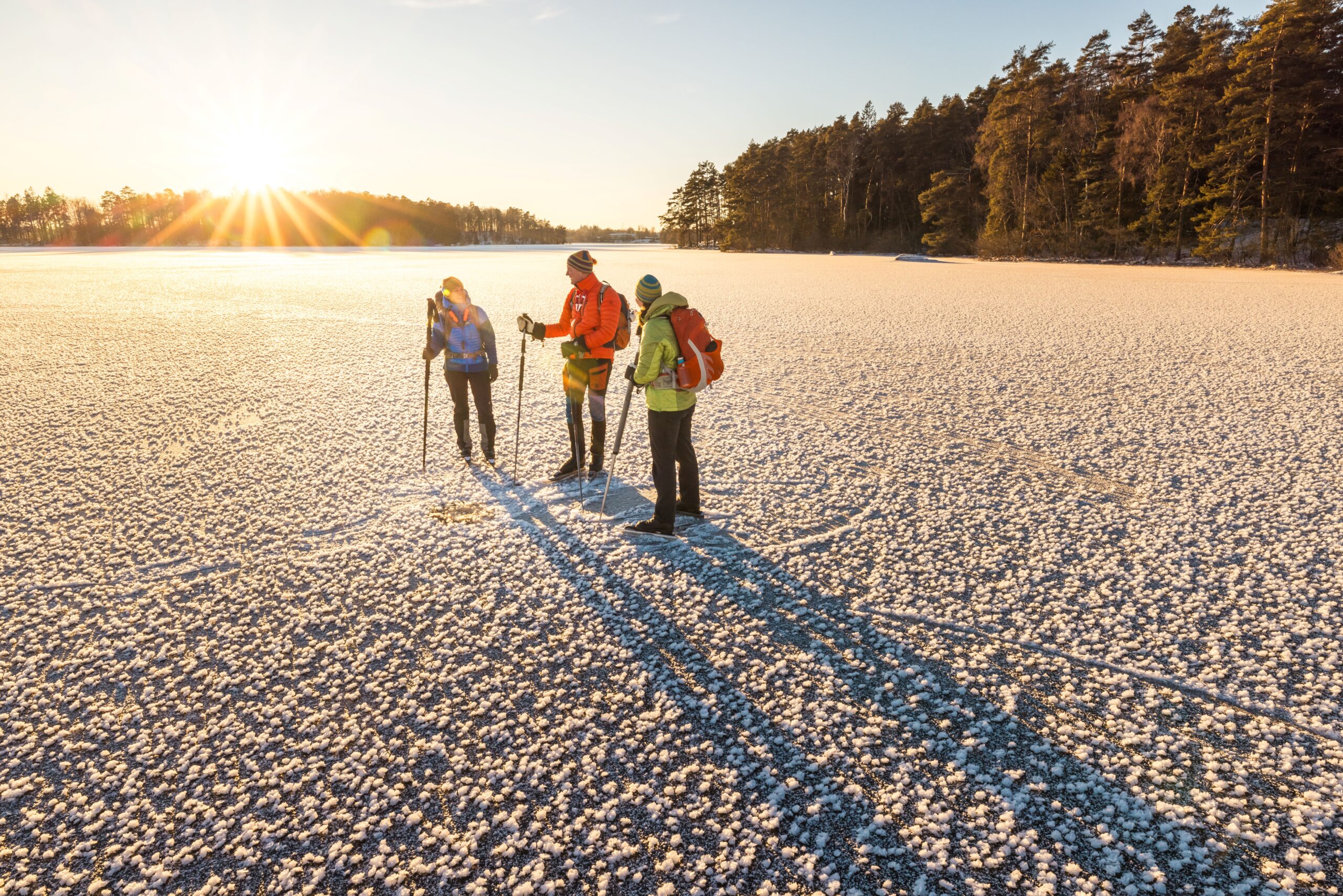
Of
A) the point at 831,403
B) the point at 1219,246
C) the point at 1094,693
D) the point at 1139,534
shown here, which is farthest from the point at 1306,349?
the point at 1219,246

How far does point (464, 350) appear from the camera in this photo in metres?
6.37

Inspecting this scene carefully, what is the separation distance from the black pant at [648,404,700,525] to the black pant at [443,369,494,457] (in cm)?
233

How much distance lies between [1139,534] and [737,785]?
405 cm

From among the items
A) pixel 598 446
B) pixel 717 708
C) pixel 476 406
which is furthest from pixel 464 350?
pixel 717 708

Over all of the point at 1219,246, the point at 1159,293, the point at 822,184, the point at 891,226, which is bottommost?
the point at 1159,293

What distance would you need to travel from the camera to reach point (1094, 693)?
3.24 metres

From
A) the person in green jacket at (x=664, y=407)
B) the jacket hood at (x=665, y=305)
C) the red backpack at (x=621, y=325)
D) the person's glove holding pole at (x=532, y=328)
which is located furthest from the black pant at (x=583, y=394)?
the jacket hood at (x=665, y=305)

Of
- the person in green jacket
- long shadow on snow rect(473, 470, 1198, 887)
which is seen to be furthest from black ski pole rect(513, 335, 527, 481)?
long shadow on snow rect(473, 470, 1198, 887)

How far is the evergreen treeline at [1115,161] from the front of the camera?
34.2 metres

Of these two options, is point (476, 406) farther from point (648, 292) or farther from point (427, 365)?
point (648, 292)

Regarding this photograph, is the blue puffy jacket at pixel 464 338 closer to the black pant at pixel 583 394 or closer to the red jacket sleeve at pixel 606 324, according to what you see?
the black pant at pixel 583 394

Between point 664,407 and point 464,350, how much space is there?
2.67m

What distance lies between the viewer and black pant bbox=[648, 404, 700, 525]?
477 cm

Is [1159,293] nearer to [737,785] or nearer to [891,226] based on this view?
[737,785]
